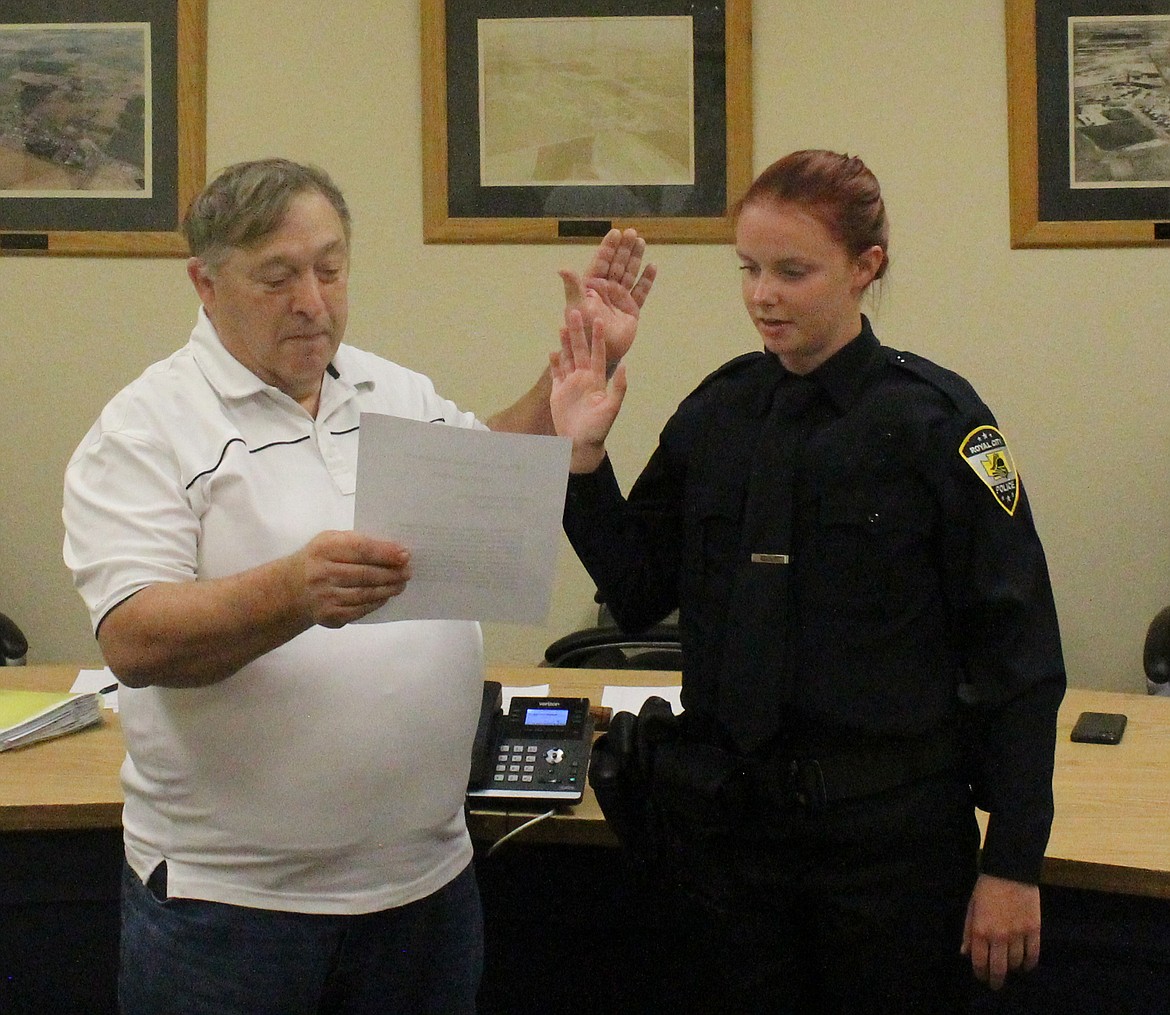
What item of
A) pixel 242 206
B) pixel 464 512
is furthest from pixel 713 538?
pixel 242 206

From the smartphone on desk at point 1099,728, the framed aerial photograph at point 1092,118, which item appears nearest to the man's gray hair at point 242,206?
the smartphone on desk at point 1099,728

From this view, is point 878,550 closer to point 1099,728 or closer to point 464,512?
point 464,512

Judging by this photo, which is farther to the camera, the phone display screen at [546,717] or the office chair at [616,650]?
the office chair at [616,650]

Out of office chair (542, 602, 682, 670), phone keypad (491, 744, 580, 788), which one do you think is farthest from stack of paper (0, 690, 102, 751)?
office chair (542, 602, 682, 670)

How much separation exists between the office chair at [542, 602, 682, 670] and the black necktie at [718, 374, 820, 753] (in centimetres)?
146

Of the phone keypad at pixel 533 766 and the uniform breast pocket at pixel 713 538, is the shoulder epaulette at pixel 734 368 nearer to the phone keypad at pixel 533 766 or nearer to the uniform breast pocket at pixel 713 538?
the uniform breast pocket at pixel 713 538

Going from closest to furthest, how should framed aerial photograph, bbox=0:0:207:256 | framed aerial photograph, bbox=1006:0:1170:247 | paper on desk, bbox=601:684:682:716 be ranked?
paper on desk, bbox=601:684:682:716, framed aerial photograph, bbox=1006:0:1170:247, framed aerial photograph, bbox=0:0:207:256

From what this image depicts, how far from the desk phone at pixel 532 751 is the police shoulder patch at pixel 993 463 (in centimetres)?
68

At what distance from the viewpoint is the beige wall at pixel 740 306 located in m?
3.39

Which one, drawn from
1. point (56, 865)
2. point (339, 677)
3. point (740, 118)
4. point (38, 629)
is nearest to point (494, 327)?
point (740, 118)

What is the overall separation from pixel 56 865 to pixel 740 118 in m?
2.54

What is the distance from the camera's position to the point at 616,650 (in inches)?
117

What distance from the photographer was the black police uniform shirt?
135 centimetres

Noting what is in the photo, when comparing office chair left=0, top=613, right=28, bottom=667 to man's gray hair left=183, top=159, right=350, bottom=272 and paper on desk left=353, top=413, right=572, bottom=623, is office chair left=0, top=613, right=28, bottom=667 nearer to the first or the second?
man's gray hair left=183, top=159, right=350, bottom=272
